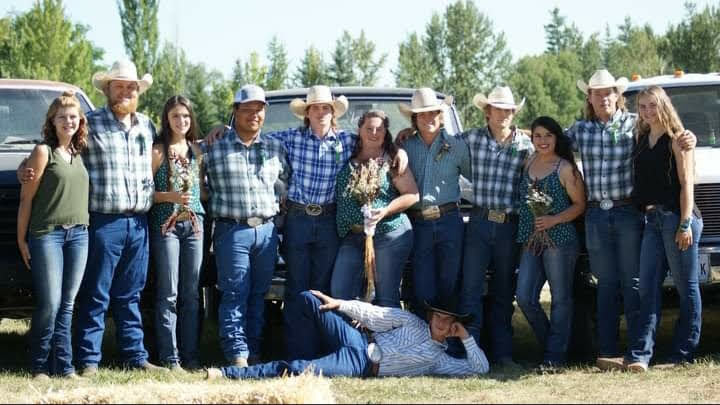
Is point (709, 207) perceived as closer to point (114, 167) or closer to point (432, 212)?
point (432, 212)

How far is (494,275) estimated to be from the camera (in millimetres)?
7309

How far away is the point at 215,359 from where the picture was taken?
25.8 feet

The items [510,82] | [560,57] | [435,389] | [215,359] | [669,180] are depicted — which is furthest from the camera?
[560,57]

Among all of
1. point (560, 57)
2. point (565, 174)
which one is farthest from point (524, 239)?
point (560, 57)

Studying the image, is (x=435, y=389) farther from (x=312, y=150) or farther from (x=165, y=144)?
(x=165, y=144)

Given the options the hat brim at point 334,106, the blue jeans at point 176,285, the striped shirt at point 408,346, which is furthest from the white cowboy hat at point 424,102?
the blue jeans at point 176,285

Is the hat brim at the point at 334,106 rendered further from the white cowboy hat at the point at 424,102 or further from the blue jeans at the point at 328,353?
the blue jeans at the point at 328,353

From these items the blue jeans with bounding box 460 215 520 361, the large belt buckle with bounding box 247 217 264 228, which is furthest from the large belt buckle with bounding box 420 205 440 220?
the large belt buckle with bounding box 247 217 264 228

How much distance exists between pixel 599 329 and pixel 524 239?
0.83 meters

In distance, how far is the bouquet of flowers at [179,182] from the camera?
22.5ft

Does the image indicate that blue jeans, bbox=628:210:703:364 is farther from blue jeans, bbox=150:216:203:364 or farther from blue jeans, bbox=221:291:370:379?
blue jeans, bbox=150:216:203:364

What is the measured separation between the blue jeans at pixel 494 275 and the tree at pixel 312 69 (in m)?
39.3

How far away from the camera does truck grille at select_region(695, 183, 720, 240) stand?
24.1ft

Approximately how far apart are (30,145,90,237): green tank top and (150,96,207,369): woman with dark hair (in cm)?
56
